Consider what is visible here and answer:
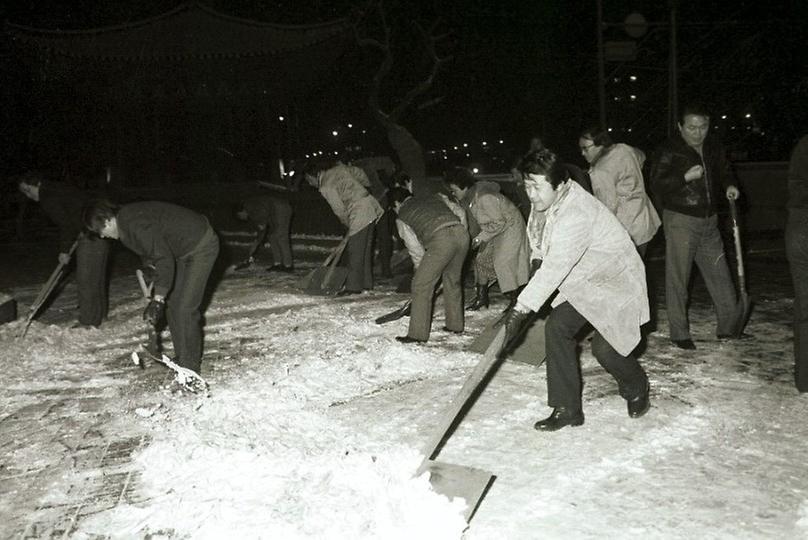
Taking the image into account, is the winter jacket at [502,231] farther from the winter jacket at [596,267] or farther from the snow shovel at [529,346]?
the winter jacket at [596,267]

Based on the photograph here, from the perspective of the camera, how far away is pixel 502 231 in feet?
21.3

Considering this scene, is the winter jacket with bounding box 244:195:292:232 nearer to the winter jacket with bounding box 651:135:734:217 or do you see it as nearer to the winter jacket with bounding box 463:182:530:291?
the winter jacket with bounding box 463:182:530:291

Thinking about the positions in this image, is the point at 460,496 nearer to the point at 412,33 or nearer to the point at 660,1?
the point at 412,33

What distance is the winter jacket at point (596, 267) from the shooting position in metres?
3.64

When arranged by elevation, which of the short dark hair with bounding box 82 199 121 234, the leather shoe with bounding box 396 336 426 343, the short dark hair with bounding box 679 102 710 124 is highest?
the short dark hair with bounding box 679 102 710 124

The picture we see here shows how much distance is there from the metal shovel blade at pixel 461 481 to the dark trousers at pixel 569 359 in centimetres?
75

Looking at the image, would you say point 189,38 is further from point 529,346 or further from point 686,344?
point 686,344

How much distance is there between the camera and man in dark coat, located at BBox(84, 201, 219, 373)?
182 inches

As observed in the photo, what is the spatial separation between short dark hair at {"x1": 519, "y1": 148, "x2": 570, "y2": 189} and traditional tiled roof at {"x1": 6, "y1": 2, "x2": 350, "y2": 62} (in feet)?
38.0

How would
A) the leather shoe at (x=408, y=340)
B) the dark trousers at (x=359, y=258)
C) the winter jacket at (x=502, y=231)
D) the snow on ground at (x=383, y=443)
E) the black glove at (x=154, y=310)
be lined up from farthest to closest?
the dark trousers at (x=359, y=258) < the winter jacket at (x=502, y=231) < the leather shoe at (x=408, y=340) < the black glove at (x=154, y=310) < the snow on ground at (x=383, y=443)

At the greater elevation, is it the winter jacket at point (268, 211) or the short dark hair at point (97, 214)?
the short dark hair at point (97, 214)

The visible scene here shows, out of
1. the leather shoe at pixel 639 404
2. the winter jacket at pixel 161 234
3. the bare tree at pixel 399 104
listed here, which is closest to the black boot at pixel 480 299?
the winter jacket at pixel 161 234

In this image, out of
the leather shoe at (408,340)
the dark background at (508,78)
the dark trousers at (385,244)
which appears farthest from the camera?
the dark background at (508,78)

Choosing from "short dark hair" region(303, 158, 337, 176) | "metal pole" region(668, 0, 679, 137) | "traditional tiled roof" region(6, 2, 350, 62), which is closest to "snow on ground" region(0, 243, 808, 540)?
"short dark hair" region(303, 158, 337, 176)
